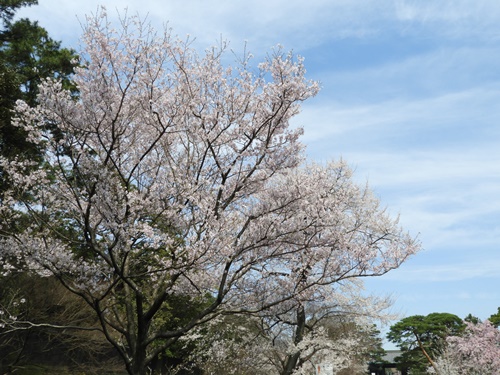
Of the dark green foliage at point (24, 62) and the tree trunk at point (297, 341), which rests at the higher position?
the dark green foliage at point (24, 62)

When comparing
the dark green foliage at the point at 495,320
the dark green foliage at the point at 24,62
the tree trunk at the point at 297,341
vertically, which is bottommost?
the tree trunk at the point at 297,341

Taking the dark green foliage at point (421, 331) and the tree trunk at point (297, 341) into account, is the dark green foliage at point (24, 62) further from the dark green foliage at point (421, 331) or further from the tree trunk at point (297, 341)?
the dark green foliage at point (421, 331)

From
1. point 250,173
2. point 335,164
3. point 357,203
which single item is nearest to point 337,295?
point 357,203

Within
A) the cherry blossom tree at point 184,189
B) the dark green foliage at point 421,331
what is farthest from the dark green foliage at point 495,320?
the cherry blossom tree at point 184,189

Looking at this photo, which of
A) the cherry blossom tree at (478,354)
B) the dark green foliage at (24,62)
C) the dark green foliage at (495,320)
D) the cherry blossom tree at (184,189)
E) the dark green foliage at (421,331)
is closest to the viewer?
the cherry blossom tree at (184,189)

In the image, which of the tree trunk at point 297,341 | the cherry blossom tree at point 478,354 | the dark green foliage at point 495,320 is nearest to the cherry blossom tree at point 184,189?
the tree trunk at point 297,341

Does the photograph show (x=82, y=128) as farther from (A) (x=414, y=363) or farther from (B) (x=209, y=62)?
(A) (x=414, y=363)

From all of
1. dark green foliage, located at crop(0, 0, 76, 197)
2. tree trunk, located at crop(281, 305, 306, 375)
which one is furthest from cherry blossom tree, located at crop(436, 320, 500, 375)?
dark green foliage, located at crop(0, 0, 76, 197)

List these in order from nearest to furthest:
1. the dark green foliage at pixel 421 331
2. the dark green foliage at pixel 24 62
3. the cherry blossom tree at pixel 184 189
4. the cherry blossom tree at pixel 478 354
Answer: the cherry blossom tree at pixel 184 189 < the dark green foliage at pixel 24 62 < the cherry blossom tree at pixel 478 354 < the dark green foliage at pixel 421 331

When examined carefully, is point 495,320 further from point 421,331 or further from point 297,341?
point 297,341

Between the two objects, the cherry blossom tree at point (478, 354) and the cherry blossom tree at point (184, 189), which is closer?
the cherry blossom tree at point (184, 189)

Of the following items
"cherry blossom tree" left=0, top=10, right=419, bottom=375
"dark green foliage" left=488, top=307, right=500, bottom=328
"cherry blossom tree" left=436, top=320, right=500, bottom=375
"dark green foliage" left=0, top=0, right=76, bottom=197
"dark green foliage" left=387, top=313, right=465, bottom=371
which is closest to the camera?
"cherry blossom tree" left=0, top=10, right=419, bottom=375

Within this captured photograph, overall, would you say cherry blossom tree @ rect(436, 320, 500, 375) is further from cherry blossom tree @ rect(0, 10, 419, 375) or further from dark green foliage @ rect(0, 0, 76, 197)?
dark green foliage @ rect(0, 0, 76, 197)

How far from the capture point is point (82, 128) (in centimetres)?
874
